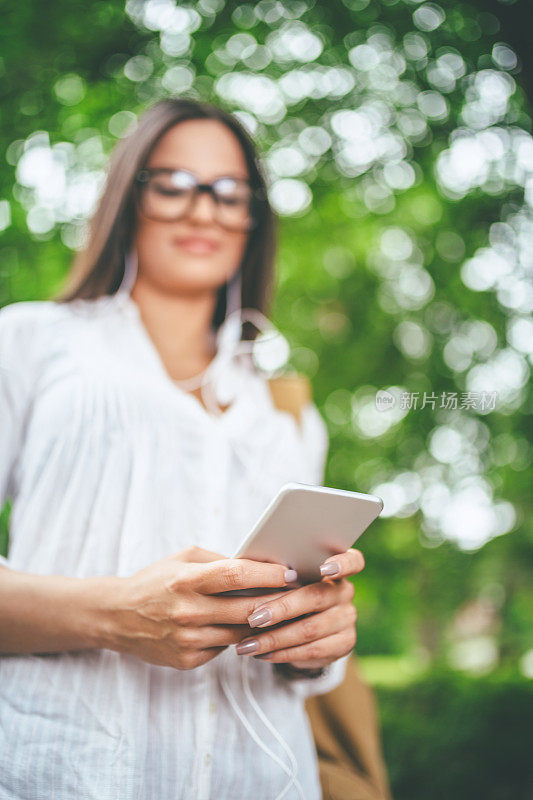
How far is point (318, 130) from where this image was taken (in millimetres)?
3266

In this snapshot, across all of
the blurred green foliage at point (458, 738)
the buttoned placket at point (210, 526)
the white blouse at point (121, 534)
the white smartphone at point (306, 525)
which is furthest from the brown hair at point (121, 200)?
the blurred green foliage at point (458, 738)

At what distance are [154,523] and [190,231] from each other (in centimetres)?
77

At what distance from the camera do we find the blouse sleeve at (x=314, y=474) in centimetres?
141

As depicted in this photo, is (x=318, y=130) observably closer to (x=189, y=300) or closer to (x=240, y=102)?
(x=240, y=102)

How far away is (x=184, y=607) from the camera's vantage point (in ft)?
3.35

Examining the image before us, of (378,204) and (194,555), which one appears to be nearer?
(194,555)

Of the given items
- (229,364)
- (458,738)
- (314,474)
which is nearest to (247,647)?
(314,474)

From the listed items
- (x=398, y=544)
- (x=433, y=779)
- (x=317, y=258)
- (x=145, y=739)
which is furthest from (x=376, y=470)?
(x=145, y=739)

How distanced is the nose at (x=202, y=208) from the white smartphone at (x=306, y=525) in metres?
0.93

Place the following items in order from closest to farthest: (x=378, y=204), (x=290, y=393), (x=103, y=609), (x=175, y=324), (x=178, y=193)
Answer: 1. (x=103, y=609)
2. (x=178, y=193)
3. (x=175, y=324)
4. (x=290, y=393)
5. (x=378, y=204)

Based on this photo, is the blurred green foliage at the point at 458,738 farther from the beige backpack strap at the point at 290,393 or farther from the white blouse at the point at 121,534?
the beige backpack strap at the point at 290,393

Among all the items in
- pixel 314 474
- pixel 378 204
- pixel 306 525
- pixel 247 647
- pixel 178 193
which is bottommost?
pixel 247 647

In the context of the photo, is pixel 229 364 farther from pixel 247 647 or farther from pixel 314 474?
pixel 247 647

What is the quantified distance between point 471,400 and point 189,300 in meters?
0.94
